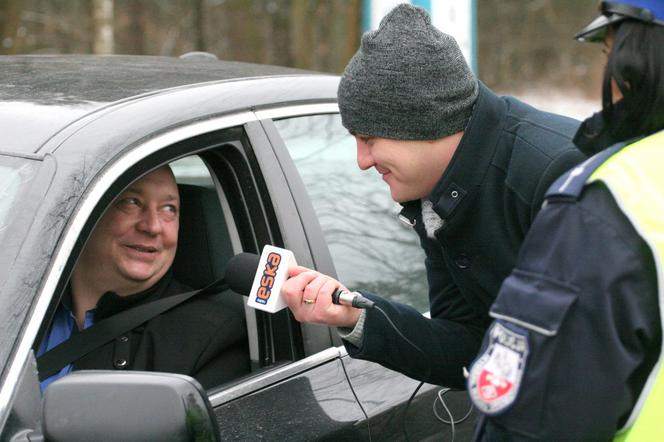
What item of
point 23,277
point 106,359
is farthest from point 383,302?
point 23,277

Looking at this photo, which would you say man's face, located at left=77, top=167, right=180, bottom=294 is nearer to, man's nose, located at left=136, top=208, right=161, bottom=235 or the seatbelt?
man's nose, located at left=136, top=208, right=161, bottom=235

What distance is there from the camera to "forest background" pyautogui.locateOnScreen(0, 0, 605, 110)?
16.2 meters

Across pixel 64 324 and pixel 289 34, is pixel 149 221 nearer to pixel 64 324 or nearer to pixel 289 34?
pixel 64 324

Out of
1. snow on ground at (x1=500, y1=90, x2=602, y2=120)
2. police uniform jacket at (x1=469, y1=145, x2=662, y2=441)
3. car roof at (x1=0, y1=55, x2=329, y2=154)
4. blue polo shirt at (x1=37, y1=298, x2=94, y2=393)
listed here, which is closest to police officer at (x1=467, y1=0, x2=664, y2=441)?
police uniform jacket at (x1=469, y1=145, x2=662, y2=441)

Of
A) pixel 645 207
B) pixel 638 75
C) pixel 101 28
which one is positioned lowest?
pixel 101 28

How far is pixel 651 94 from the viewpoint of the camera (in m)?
1.72

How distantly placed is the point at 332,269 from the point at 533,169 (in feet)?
2.32

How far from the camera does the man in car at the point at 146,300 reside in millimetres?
2713

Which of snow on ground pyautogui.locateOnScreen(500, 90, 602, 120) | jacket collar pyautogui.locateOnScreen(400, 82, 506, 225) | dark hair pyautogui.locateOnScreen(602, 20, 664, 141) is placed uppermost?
dark hair pyautogui.locateOnScreen(602, 20, 664, 141)

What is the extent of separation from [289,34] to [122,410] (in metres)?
18.0

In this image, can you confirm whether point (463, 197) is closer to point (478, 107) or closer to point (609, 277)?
point (478, 107)

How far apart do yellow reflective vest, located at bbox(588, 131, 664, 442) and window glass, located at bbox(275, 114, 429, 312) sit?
1301 millimetres

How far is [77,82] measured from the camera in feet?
Result: 8.74

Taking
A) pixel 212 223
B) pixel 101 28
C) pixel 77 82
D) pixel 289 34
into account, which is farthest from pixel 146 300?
pixel 289 34
